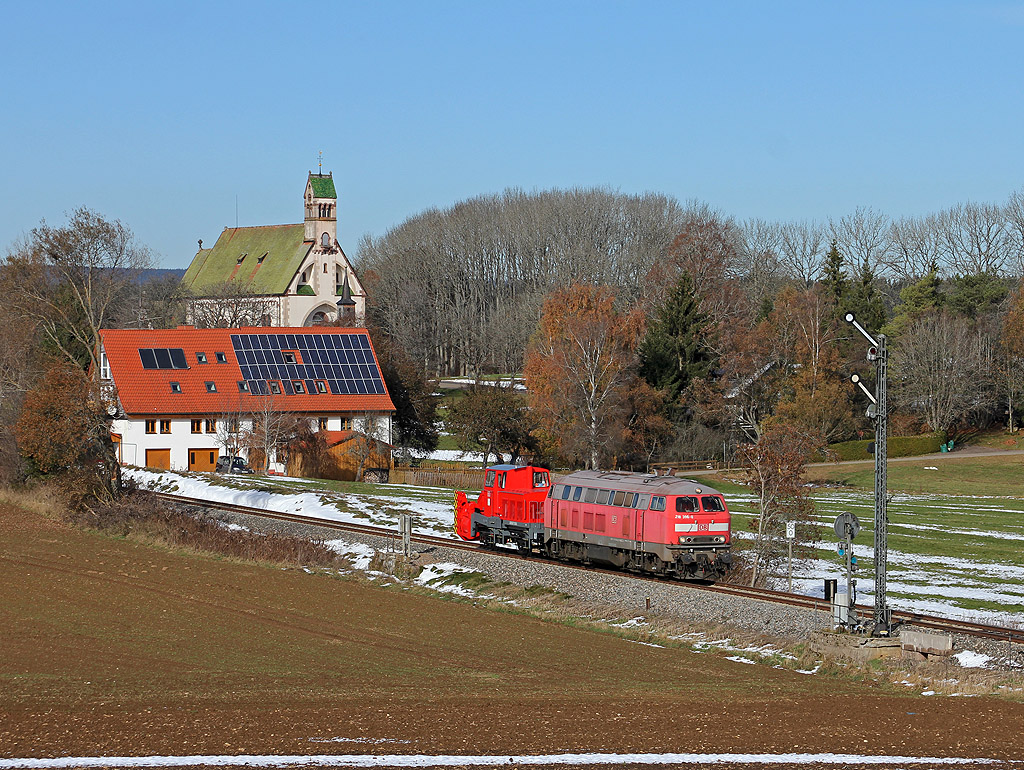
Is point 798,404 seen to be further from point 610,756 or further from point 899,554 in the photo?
point 610,756

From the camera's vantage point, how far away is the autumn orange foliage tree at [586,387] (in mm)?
75812

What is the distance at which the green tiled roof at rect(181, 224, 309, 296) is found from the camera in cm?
13750

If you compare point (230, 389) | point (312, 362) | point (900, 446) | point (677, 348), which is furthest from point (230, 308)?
point (900, 446)

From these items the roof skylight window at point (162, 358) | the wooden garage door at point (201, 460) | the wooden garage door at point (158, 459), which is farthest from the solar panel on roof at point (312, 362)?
the wooden garage door at point (158, 459)

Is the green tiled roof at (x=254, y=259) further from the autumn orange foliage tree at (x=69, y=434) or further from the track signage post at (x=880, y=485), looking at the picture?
the track signage post at (x=880, y=485)

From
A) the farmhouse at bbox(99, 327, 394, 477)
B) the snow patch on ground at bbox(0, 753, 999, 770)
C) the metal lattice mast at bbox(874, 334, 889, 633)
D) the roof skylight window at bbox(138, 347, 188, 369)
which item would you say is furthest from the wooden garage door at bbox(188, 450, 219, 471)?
the snow patch on ground at bbox(0, 753, 999, 770)

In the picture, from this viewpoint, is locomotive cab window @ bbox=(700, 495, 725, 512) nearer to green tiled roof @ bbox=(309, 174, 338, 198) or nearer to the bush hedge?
the bush hedge

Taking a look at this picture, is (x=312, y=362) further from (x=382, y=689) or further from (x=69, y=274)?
(x=382, y=689)

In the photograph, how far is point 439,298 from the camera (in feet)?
483

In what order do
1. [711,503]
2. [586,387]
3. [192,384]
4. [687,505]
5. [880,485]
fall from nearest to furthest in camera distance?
1. [880,485]
2. [687,505]
3. [711,503]
4. [192,384]
5. [586,387]

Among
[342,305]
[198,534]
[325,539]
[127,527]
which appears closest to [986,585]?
[325,539]

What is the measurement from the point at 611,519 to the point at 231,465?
3998 cm

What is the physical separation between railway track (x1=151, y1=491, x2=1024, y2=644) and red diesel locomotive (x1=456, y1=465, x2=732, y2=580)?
1.77ft

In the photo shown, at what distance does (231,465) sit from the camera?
70.9 meters
